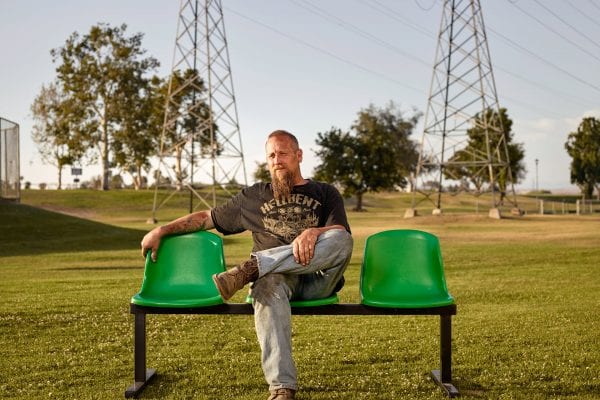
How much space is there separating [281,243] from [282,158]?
0.62m

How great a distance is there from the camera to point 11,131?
27.6 meters

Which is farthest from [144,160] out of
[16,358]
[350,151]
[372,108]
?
[16,358]

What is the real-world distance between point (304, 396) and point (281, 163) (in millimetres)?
1676

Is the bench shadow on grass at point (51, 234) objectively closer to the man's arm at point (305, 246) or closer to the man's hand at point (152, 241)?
the man's hand at point (152, 241)

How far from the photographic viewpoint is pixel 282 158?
217 inches

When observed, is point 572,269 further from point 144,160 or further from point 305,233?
point 144,160

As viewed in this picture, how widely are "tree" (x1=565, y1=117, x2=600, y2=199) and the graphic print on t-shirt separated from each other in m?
89.1

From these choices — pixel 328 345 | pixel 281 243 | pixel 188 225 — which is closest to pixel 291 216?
pixel 281 243

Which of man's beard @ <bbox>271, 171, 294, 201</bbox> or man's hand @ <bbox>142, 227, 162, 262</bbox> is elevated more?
man's beard @ <bbox>271, 171, 294, 201</bbox>

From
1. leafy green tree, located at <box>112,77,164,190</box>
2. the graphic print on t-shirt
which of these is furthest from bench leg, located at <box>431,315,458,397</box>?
leafy green tree, located at <box>112,77,164,190</box>

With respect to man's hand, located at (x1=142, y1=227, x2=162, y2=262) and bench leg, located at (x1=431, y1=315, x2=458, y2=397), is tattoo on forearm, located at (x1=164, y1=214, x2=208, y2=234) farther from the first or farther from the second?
bench leg, located at (x1=431, y1=315, x2=458, y2=397)

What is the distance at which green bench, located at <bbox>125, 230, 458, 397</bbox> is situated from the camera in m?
5.62

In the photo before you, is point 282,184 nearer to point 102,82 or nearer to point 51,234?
point 51,234

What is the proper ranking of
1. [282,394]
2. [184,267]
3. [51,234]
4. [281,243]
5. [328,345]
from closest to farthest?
[282,394] → [281,243] → [184,267] → [328,345] → [51,234]
